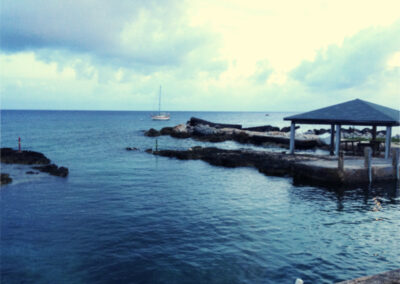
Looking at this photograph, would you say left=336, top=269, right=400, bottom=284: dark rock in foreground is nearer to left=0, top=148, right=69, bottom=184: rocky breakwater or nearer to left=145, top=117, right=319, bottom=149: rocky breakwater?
left=0, top=148, right=69, bottom=184: rocky breakwater

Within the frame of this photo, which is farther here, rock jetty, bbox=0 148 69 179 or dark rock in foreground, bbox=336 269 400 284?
rock jetty, bbox=0 148 69 179

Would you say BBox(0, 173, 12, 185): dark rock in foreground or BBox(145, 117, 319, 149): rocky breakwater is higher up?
BBox(145, 117, 319, 149): rocky breakwater

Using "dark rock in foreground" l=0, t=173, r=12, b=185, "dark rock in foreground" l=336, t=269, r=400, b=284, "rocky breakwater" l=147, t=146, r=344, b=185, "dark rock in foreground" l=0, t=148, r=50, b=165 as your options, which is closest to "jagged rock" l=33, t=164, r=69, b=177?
"dark rock in foreground" l=0, t=148, r=50, b=165

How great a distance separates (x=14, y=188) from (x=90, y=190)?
4649 millimetres

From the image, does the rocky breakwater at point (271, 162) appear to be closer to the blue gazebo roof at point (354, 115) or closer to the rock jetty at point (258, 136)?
the blue gazebo roof at point (354, 115)

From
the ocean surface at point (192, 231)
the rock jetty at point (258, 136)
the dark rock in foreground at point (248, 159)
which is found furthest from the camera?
the rock jetty at point (258, 136)

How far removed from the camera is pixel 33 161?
28953 millimetres

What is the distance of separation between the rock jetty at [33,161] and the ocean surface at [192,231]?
1.90 metres

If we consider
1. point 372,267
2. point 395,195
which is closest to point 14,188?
point 372,267

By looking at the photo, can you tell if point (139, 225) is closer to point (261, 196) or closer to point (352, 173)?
point (261, 196)

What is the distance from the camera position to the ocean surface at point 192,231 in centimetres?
997

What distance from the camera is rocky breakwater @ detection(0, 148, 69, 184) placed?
2538 centimetres

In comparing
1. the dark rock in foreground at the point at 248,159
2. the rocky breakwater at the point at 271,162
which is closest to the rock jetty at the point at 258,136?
the dark rock in foreground at the point at 248,159

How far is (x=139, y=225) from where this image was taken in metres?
14.0
